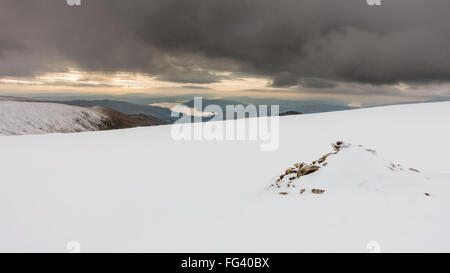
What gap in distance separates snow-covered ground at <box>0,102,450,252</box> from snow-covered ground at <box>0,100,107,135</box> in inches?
4009

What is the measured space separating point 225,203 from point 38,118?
127m

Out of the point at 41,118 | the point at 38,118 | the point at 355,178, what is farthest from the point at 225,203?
the point at 41,118

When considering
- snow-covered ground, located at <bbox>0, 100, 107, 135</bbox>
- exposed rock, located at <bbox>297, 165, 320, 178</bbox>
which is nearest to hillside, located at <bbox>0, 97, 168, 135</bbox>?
snow-covered ground, located at <bbox>0, 100, 107, 135</bbox>

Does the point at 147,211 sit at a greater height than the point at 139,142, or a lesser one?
lesser

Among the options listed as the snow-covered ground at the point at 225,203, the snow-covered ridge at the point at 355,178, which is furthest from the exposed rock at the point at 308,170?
the snow-covered ground at the point at 225,203

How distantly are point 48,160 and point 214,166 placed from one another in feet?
22.5

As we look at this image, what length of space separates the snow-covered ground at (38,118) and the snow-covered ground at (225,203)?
101831mm

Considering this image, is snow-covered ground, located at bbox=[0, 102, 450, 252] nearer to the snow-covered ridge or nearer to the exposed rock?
the snow-covered ridge

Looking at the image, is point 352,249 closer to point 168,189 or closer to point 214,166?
point 168,189

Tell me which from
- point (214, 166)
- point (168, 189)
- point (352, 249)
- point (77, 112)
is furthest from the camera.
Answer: point (77, 112)

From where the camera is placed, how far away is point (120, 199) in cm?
621

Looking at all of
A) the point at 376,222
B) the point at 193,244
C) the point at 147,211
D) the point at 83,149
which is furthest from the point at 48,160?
the point at 376,222

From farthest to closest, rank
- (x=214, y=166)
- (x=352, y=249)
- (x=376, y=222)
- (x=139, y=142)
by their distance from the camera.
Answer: (x=139, y=142), (x=214, y=166), (x=376, y=222), (x=352, y=249)

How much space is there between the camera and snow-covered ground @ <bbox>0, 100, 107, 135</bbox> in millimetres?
88812
